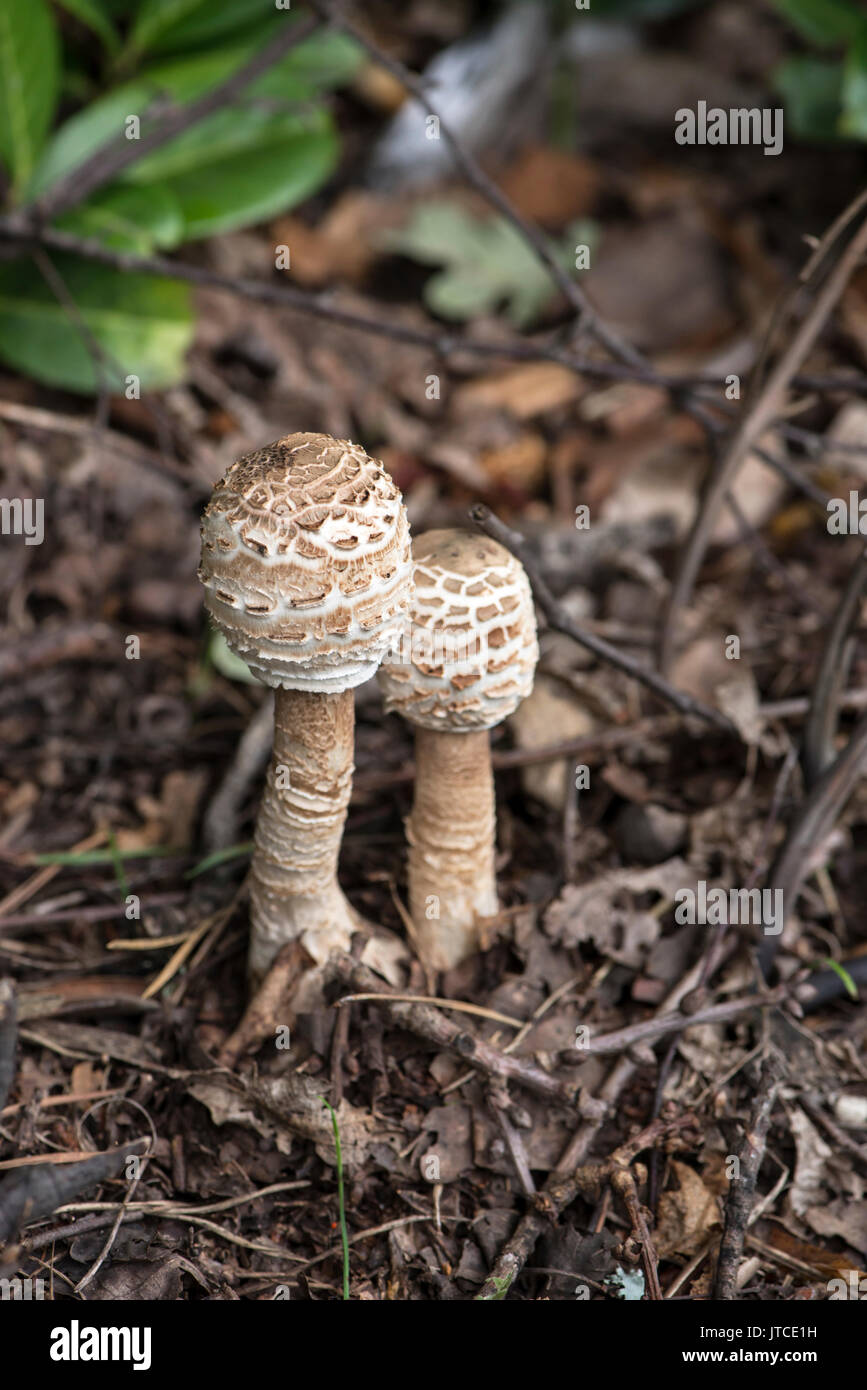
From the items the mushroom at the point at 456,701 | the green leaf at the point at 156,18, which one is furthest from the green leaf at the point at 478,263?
the mushroom at the point at 456,701

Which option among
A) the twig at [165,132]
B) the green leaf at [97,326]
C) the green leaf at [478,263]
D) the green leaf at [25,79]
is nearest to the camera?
the twig at [165,132]

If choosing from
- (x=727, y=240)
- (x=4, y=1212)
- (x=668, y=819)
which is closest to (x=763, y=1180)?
(x=668, y=819)

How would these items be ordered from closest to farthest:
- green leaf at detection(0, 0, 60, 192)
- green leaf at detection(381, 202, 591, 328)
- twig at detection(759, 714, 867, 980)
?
1. twig at detection(759, 714, 867, 980)
2. green leaf at detection(0, 0, 60, 192)
3. green leaf at detection(381, 202, 591, 328)

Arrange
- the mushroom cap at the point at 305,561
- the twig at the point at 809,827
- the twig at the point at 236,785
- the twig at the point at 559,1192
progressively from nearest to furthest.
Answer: the mushroom cap at the point at 305,561
the twig at the point at 559,1192
the twig at the point at 809,827
the twig at the point at 236,785

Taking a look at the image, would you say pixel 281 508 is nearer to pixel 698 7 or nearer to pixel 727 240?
pixel 727 240

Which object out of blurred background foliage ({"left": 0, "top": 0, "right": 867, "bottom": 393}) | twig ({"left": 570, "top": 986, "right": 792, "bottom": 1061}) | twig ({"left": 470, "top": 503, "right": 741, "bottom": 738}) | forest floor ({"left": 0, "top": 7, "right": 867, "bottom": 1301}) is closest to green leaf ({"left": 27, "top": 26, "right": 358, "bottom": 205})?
blurred background foliage ({"left": 0, "top": 0, "right": 867, "bottom": 393})

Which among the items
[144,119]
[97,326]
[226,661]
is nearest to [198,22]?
[144,119]

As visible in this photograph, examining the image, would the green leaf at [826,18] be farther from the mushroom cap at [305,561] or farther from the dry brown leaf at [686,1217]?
the dry brown leaf at [686,1217]

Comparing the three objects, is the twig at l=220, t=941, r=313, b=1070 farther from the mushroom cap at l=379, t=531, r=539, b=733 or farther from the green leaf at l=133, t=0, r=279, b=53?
the green leaf at l=133, t=0, r=279, b=53
